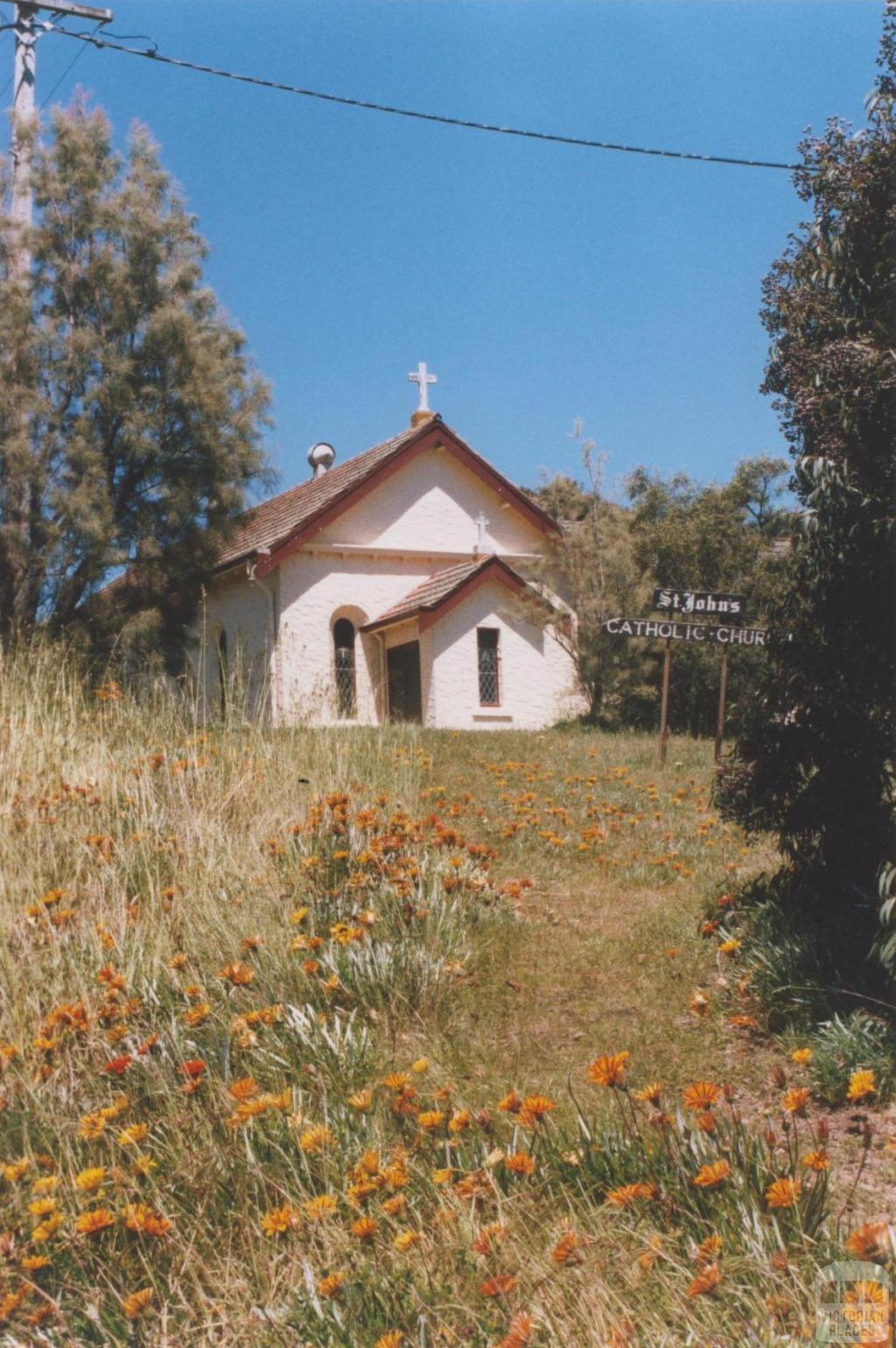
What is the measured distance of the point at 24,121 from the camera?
739 inches

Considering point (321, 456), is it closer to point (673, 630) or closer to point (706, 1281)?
point (673, 630)

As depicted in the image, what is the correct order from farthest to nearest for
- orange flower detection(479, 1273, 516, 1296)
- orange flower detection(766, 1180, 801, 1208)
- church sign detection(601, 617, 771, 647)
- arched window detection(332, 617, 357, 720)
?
1. arched window detection(332, 617, 357, 720)
2. church sign detection(601, 617, 771, 647)
3. orange flower detection(766, 1180, 801, 1208)
4. orange flower detection(479, 1273, 516, 1296)

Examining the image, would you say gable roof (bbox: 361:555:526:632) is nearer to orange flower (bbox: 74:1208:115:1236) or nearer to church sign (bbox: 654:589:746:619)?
church sign (bbox: 654:589:746:619)

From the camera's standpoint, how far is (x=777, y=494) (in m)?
35.8

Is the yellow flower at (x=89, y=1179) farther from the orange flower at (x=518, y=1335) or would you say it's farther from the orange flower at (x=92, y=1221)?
the orange flower at (x=518, y=1335)

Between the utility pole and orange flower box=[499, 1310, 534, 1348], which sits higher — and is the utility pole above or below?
above

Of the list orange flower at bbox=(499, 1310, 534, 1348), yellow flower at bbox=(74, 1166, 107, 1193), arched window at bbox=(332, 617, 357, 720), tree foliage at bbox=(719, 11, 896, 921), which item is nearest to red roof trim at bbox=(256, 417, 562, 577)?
arched window at bbox=(332, 617, 357, 720)

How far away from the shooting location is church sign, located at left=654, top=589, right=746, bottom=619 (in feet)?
47.7

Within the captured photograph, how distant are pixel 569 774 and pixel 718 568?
49.4ft

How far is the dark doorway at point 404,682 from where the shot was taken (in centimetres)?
2400

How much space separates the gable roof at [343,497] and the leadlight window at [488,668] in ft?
11.2

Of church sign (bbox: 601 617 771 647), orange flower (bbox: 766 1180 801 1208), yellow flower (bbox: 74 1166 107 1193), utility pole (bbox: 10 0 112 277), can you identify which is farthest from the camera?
utility pole (bbox: 10 0 112 277)

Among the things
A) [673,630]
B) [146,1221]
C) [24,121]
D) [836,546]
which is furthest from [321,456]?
[146,1221]

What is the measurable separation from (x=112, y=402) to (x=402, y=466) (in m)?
7.36
